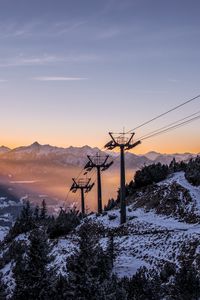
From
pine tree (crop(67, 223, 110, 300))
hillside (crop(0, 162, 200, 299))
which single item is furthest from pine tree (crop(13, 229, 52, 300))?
pine tree (crop(67, 223, 110, 300))

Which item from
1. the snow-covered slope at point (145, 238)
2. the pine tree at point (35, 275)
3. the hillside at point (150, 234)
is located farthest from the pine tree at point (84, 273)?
the snow-covered slope at point (145, 238)

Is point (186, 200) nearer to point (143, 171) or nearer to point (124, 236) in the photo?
point (124, 236)

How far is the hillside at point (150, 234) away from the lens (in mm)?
42875

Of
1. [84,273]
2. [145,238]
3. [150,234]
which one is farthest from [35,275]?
[150,234]

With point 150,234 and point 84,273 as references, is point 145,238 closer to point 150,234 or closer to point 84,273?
point 150,234

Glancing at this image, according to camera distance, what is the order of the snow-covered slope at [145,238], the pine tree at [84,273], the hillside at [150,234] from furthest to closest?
the snow-covered slope at [145,238], the hillside at [150,234], the pine tree at [84,273]

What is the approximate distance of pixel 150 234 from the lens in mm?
52406

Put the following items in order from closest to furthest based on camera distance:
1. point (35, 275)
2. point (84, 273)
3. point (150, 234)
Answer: point (84, 273)
point (35, 275)
point (150, 234)

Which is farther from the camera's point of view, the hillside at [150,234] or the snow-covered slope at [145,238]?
the snow-covered slope at [145,238]

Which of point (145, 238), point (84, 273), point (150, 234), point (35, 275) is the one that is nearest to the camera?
point (84, 273)

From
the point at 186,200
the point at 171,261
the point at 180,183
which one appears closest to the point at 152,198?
the point at 180,183

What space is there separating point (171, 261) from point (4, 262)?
3644 cm

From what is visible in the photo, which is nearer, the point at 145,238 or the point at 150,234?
the point at 145,238

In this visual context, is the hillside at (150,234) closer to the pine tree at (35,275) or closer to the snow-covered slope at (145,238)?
the snow-covered slope at (145,238)
